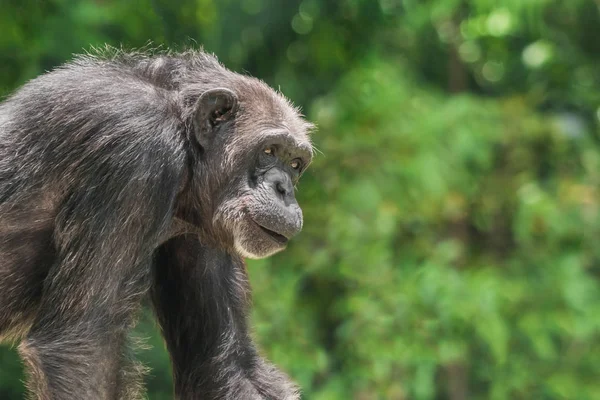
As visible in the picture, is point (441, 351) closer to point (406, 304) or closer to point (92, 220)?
point (406, 304)

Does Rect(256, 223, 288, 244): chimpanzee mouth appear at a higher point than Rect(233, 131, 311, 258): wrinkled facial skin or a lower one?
lower

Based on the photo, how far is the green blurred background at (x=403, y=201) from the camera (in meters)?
7.86

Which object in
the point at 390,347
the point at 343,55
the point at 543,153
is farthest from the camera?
the point at 543,153

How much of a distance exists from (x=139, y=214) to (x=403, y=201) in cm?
479

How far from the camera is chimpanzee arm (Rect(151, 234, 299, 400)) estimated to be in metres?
4.57

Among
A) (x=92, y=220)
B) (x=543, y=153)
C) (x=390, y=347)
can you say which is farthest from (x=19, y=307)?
(x=543, y=153)

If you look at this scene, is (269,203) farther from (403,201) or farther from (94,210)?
(403,201)

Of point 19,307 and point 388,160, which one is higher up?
point 19,307

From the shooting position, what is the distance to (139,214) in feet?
13.1

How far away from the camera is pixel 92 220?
3.95 metres

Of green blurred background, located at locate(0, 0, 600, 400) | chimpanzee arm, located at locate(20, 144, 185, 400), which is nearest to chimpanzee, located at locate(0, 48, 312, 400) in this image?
chimpanzee arm, located at locate(20, 144, 185, 400)

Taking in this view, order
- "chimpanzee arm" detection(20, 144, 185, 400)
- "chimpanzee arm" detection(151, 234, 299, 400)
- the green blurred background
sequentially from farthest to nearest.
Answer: the green blurred background
"chimpanzee arm" detection(151, 234, 299, 400)
"chimpanzee arm" detection(20, 144, 185, 400)

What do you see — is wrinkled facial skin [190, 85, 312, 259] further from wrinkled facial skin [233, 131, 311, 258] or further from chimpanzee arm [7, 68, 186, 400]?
chimpanzee arm [7, 68, 186, 400]

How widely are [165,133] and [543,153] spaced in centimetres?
631
